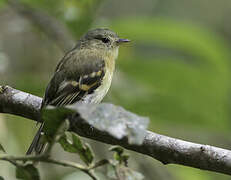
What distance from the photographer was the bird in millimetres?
3588

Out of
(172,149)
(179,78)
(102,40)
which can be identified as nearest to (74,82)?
(179,78)

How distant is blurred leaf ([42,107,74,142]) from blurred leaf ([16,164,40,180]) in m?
0.11

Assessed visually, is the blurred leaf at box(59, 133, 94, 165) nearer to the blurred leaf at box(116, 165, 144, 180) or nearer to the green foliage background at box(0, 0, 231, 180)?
the blurred leaf at box(116, 165, 144, 180)

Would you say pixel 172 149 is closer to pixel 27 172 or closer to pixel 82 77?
pixel 27 172

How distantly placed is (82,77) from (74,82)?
0.43 ft

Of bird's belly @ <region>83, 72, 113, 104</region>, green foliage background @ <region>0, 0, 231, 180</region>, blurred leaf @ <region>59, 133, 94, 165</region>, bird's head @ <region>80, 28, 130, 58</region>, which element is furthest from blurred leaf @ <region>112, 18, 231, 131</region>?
blurred leaf @ <region>59, 133, 94, 165</region>

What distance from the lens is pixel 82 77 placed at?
3.86 m

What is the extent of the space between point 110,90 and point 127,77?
7.4 inches

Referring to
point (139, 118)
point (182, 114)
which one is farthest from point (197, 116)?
point (139, 118)

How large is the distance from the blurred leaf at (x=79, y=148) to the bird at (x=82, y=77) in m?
1.59

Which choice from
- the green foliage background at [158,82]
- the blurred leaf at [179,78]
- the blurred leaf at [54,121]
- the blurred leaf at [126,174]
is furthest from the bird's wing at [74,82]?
the blurred leaf at [126,174]

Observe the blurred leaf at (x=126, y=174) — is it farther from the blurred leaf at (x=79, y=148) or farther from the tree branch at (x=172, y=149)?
the tree branch at (x=172, y=149)

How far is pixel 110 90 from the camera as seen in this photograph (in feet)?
12.9

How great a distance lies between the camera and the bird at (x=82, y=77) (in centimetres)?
359
